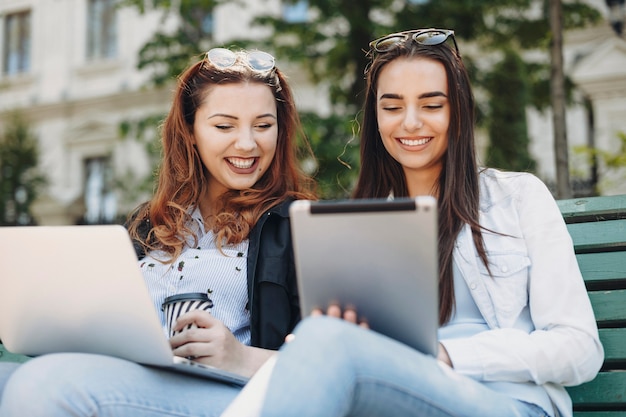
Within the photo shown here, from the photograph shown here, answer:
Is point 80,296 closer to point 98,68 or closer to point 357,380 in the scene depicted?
point 357,380

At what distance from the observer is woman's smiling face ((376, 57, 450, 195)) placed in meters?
2.21

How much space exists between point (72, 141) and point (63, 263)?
1740 centimetres

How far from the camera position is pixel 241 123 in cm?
249

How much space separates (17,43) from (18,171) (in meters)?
5.88

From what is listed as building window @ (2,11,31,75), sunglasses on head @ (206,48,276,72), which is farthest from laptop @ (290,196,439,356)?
building window @ (2,11,31,75)

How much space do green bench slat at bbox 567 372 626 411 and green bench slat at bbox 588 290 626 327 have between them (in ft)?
0.52

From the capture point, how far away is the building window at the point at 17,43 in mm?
19156

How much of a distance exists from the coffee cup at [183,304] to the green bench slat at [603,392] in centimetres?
108

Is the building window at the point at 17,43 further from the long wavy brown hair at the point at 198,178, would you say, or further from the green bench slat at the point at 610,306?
the green bench slat at the point at 610,306

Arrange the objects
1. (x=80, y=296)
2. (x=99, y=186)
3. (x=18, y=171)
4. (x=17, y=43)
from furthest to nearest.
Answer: (x=17, y=43)
(x=99, y=186)
(x=18, y=171)
(x=80, y=296)

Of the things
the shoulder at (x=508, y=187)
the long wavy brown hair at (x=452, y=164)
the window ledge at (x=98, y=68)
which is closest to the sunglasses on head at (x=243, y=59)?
the long wavy brown hair at (x=452, y=164)

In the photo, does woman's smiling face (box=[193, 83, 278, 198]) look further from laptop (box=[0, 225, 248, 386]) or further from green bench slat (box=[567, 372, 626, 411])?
green bench slat (box=[567, 372, 626, 411])

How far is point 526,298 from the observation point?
1972 millimetres

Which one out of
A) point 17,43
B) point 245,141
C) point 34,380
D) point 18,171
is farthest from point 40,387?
point 17,43
